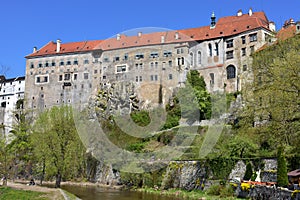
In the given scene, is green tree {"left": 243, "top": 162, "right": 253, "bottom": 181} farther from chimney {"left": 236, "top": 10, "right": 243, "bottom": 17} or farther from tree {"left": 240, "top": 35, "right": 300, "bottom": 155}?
chimney {"left": 236, "top": 10, "right": 243, "bottom": 17}

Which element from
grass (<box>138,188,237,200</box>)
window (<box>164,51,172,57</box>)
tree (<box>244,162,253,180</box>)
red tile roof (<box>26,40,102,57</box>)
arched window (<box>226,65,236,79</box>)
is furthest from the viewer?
red tile roof (<box>26,40,102,57</box>)

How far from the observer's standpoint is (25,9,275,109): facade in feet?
171

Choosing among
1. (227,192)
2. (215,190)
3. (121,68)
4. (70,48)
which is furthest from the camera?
(70,48)

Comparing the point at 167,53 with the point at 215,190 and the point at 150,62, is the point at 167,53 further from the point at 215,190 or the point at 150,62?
the point at 215,190

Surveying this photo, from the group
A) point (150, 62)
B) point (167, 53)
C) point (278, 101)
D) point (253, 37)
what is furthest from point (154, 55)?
point (278, 101)

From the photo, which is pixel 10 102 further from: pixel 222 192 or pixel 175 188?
pixel 222 192

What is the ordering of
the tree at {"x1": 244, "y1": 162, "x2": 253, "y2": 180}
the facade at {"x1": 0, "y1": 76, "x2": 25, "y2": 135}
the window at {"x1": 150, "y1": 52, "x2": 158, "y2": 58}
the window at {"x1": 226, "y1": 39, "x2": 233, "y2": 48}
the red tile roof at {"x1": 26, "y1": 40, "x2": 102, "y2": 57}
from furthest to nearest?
the facade at {"x1": 0, "y1": 76, "x2": 25, "y2": 135} → the red tile roof at {"x1": 26, "y1": 40, "x2": 102, "y2": 57} → the window at {"x1": 150, "y1": 52, "x2": 158, "y2": 58} → the window at {"x1": 226, "y1": 39, "x2": 233, "y2": 48} → the tree at {"x1": 244, "y1": 162, "x2": 253, "y2": 180}

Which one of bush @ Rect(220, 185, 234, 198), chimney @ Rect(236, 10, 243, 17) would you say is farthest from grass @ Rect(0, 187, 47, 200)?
chimney @ Rect(236, 10, 243, 17)

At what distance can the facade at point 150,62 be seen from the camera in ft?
171

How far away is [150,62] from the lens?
5525 centimetres

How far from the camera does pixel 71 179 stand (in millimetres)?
41781

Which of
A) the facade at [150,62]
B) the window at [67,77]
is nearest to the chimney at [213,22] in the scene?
the facade at [150,62]

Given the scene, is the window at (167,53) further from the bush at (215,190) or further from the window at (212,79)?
the bush at (215,190)

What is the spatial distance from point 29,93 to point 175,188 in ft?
149
